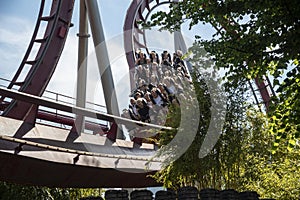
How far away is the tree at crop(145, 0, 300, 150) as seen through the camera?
3.21 meters

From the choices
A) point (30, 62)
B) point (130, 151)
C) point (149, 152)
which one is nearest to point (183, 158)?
point (130, 151)

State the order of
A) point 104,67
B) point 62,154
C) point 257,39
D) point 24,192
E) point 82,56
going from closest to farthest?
point 257,39 → point 62,154 → point 24,192 → point 104,67 → point 82,56

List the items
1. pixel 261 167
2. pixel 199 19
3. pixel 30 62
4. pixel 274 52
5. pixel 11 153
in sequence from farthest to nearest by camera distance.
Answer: pixel 30 62 → pixel 261 167 → pixel 11 153 → pixel 199 19 → pixel 274 52

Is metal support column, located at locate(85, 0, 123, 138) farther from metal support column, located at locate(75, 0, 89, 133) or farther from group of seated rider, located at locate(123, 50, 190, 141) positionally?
group of seated rider, located at locate(123, 50, 190, 141)

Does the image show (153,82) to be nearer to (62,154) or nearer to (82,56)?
(82,56)

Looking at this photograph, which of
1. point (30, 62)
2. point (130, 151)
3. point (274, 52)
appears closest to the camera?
point (274, 52)

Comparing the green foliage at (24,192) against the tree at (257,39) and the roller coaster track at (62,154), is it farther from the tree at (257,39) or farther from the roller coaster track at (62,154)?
the tree at (257,39)

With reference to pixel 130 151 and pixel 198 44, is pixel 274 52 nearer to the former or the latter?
pixel 198 44

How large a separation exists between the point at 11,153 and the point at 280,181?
3.15 m

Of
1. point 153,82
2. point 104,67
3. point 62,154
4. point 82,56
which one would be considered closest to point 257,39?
point 62,154

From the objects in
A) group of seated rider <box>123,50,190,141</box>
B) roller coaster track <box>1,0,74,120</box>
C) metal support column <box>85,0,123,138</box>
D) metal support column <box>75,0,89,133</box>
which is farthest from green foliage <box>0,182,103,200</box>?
group of seated rider <box>123,50,190,141</box>

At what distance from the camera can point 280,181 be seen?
17.9ft

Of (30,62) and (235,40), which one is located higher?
(30,62)

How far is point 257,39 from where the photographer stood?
330 cm
